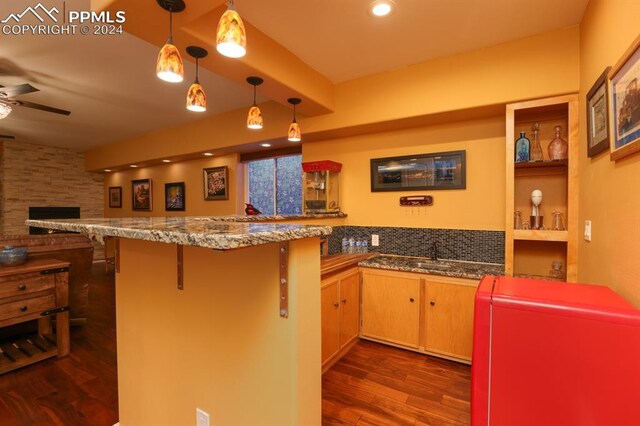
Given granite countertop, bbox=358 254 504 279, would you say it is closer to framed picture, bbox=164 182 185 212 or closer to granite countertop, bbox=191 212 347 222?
granite countertop, bbox=191 212 347 222

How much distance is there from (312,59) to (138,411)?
9.84ft

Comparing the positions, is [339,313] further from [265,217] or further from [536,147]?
[536,147]

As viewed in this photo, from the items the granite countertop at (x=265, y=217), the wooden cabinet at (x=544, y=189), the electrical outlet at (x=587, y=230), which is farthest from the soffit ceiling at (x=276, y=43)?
the electrical outlet at (x=587, y=230)

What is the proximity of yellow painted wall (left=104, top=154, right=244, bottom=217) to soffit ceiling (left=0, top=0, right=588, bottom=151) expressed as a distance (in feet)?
4.53

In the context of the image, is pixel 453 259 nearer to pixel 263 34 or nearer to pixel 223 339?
pixel 223 339

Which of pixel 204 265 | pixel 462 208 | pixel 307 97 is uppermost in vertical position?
pixel 307 97

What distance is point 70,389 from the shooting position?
2.22 metres

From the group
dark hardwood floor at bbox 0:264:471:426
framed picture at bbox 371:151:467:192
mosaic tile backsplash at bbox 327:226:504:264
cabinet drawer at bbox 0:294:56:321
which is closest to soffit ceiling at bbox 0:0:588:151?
framed picture at bbox 371:151:467:192

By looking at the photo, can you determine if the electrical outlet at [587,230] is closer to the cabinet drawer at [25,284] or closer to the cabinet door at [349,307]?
the cabinet door at [349,307]

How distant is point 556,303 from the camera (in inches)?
45.8

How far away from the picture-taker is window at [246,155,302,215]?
468 cm

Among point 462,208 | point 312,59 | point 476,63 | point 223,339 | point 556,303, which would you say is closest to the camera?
point 556,303

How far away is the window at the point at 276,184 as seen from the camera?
4.68m

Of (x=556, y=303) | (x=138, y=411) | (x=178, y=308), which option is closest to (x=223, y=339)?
(x=178, y=308)
